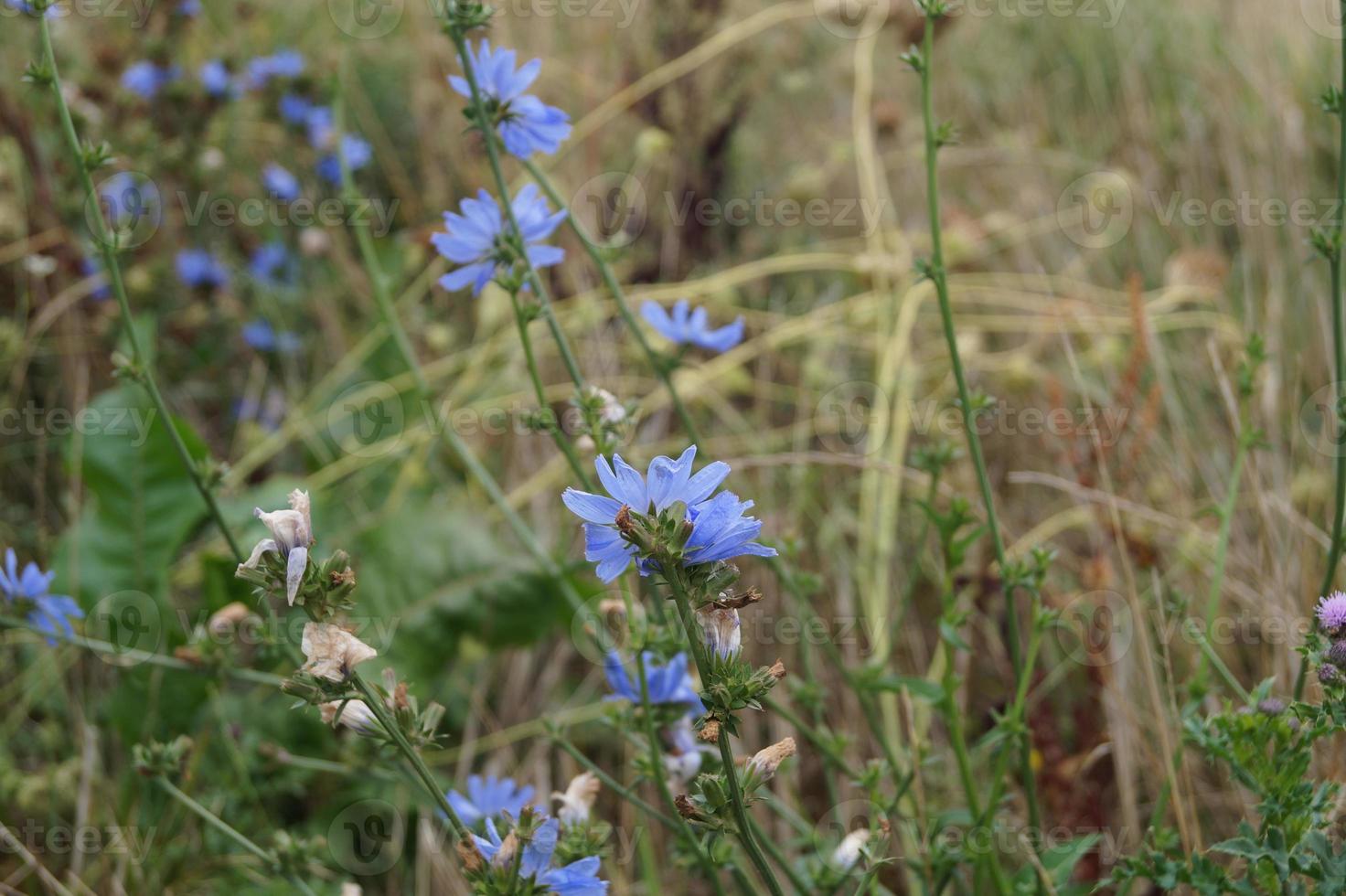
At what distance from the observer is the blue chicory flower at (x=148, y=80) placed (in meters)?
3.32

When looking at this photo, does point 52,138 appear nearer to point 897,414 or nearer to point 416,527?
point 416,527

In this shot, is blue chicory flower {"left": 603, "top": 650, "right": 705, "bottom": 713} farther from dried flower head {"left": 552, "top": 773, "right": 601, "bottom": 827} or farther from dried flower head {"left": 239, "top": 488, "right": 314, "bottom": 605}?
dried flower head {"left": 239, "top": 488, "right": 314, "bottom": 605}

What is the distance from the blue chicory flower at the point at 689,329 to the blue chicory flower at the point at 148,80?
2.24 m

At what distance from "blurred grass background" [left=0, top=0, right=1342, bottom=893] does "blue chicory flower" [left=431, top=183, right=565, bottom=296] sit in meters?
0.80

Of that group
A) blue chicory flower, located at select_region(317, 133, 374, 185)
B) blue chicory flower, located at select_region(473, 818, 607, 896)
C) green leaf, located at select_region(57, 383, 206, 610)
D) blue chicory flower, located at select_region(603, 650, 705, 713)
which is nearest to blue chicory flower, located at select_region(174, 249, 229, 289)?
blue chicory flower, located at select_region(317, 133, 374, 185)

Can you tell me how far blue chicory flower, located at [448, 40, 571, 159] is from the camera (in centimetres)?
156

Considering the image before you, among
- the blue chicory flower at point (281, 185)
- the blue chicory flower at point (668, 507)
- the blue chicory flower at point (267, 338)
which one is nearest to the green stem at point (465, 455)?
the blue chicory flower at point (668, 507)

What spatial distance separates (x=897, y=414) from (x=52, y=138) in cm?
277

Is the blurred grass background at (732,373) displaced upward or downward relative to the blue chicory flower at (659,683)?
upward

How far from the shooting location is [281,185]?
11.8ft

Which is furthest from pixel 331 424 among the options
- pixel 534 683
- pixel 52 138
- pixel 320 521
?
pixel 52 138

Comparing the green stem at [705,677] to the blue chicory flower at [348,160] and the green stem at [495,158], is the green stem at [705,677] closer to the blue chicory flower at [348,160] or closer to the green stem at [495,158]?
the green stem at [495,158]


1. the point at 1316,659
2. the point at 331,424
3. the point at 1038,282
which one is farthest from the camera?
the point at 1038,282

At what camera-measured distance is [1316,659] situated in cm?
118
